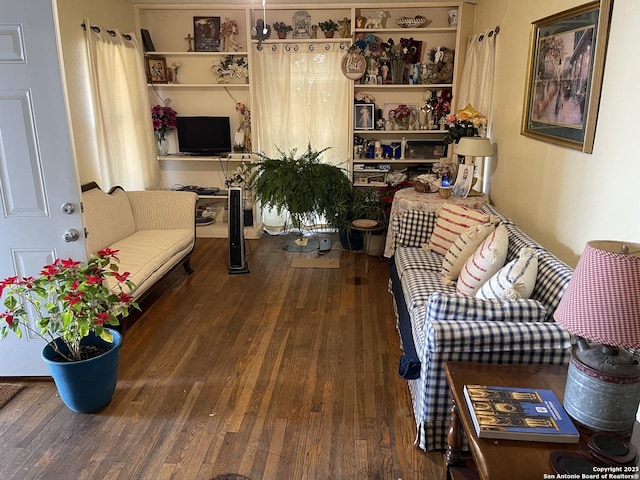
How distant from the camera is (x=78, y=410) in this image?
2389 millimetres

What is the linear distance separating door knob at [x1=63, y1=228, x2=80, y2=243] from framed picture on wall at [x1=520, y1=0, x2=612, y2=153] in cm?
266

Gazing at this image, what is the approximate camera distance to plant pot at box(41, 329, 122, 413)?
2.28 metres

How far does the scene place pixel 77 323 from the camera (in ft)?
7.17

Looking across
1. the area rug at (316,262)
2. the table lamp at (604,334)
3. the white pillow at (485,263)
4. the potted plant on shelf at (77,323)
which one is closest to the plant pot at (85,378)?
the potted plant on shelf at (77,323)

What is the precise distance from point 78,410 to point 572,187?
2.86 meters

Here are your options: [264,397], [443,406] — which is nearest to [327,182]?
[264,397]

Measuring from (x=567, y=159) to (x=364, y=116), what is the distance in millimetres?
2871

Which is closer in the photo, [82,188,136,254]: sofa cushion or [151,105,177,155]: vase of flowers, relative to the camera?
[82,188,136,254]: sofa cushion

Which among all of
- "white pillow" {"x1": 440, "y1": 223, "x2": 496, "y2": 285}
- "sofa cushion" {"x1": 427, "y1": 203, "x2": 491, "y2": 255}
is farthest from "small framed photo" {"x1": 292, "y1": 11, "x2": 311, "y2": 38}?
"white pillow" {"x1": 440, "y1": 223, "x2": 496, "y2": 285}

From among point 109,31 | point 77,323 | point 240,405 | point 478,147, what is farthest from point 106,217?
point 478,147

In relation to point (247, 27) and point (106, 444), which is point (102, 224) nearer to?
point (106, 444)

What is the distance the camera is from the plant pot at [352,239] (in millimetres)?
4855

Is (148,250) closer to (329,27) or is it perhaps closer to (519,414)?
(519,414)

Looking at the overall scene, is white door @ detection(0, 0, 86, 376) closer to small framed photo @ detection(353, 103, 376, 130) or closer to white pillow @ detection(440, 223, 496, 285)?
white pillow @ detection(440, 223, 496, 285)
